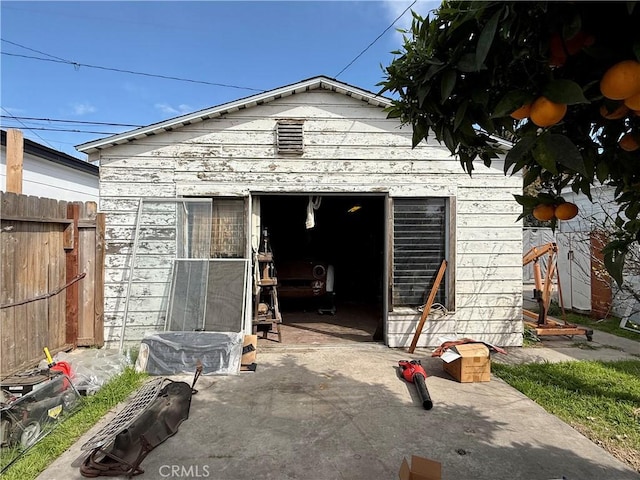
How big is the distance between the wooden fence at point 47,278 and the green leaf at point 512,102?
4.46 meters

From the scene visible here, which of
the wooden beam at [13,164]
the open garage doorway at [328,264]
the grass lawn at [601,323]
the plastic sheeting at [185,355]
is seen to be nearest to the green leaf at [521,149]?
the plastic sheeting at [185,355]

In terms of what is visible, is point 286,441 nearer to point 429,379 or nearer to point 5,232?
point 429,379

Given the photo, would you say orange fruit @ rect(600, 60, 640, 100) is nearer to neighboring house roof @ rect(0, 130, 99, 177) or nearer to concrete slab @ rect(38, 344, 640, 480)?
concrete slab @ rect(38, 344, 640, 480)

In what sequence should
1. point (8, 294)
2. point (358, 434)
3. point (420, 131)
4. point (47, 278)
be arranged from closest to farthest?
point (420, 131)
point (358, 434)
point (8, 294)
point (47, 278)

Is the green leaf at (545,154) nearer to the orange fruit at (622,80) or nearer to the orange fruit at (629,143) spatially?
the orange fruit at (622,80)

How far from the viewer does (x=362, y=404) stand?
348 cm

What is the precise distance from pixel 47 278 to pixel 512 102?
5.14m

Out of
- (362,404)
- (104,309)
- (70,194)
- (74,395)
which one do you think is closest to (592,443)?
(362,404)

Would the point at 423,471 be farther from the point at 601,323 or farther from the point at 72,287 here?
the point at 601,323

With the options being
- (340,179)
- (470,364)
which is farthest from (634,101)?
(340,179)

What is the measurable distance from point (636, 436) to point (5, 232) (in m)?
6.07

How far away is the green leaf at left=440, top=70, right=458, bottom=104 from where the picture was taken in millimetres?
974

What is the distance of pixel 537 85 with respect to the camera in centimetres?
87

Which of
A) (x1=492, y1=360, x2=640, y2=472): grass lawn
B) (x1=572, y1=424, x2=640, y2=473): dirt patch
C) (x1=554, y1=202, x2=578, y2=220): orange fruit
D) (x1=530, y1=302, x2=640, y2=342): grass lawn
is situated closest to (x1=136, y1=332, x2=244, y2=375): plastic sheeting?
(x1=492, y1=360, x2=640, y2=472): grass lawn
